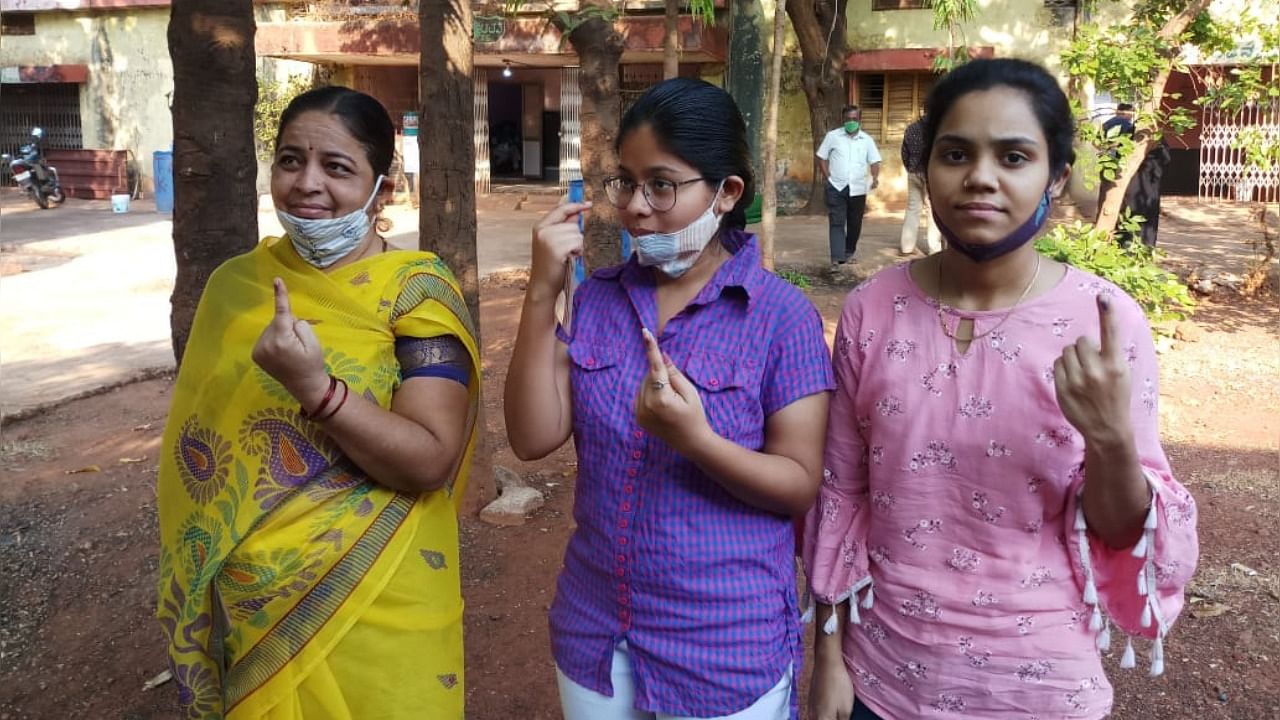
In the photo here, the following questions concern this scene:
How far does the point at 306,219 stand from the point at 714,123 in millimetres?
756

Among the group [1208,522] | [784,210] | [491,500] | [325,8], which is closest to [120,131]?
[325,8]

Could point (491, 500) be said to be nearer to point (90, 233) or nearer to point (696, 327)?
point (696, 327)

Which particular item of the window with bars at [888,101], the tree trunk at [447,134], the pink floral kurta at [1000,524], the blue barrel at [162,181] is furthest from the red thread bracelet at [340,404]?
the blue barrel at [162,181]

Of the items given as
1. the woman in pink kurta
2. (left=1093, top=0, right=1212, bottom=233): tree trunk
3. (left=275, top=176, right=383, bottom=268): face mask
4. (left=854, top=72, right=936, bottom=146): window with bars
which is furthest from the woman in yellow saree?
(left=854, top=72, right=936, bottom=146): window with bars

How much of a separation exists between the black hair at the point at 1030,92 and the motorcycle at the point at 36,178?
19188 mm

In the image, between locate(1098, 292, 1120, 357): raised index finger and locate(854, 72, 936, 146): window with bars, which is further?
locate(854, 72, 936, 146): window with bars

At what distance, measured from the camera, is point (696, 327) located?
1.70m

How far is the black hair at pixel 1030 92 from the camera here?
1542mm

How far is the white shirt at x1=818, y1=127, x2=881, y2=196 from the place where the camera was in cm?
1052

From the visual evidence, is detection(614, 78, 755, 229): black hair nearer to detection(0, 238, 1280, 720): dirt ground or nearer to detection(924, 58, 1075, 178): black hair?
detection(924, 58, 1075, 178): black hair

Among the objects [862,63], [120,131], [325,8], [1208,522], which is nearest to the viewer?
[1208,522]

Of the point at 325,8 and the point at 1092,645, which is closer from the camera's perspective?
the point at 1092,645

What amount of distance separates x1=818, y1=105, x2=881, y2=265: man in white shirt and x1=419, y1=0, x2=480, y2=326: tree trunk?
6.68m

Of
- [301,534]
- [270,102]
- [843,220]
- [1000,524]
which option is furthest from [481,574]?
[270,102]
